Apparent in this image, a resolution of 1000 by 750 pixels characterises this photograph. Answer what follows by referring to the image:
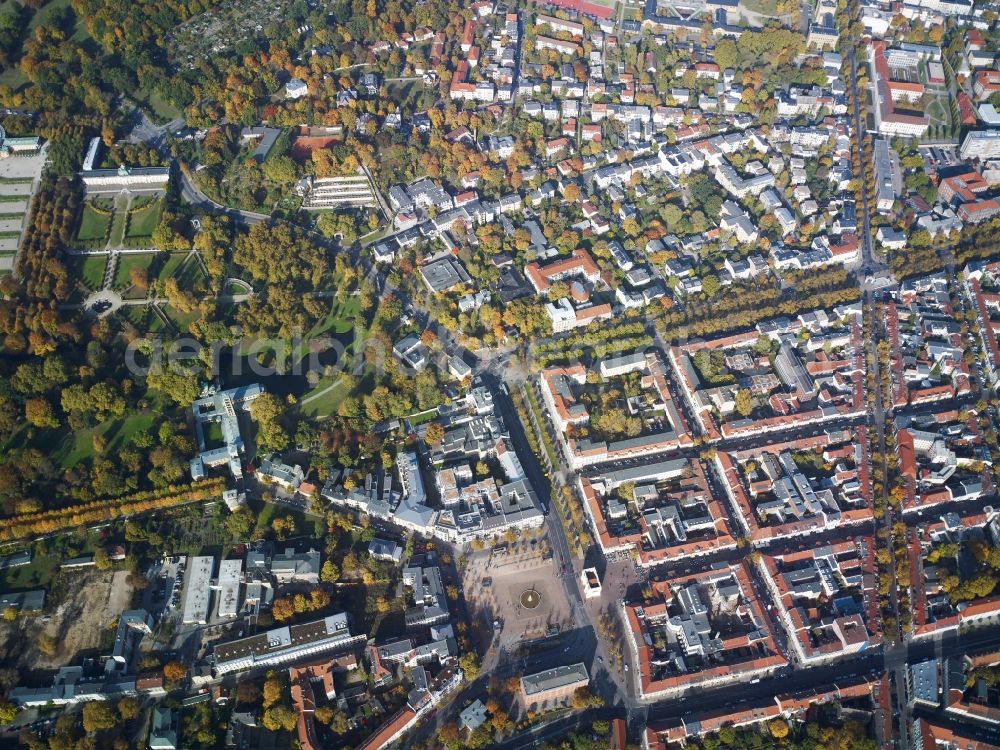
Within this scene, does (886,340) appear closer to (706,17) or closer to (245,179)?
(706,17)

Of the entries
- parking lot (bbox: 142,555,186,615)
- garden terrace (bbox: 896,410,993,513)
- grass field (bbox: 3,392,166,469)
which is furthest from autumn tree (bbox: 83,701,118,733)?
garden terrace (bbox: 896,410,993,513)

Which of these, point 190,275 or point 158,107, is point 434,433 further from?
point 158,107

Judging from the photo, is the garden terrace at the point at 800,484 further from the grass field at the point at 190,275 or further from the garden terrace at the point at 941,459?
the grass field at the point at 190,275

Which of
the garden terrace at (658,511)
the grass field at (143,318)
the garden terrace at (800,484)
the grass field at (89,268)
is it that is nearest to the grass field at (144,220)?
the grass field at (89,268)

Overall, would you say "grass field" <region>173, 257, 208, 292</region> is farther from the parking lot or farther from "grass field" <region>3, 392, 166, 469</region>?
the parking lot

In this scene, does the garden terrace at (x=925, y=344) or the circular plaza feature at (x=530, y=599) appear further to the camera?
the garden terrace at (x=925, y=344)

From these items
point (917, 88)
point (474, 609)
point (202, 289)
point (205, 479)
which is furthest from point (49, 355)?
point (917, 88)

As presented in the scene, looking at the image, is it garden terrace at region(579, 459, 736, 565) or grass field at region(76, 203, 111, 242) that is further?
grass field at region(76, 203, 111, 242)
